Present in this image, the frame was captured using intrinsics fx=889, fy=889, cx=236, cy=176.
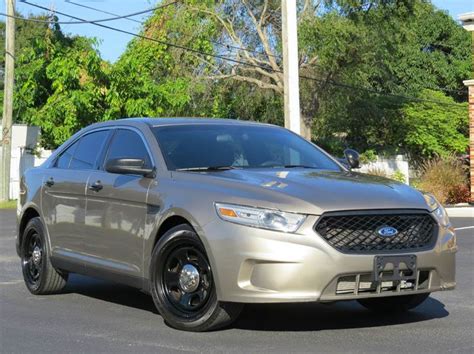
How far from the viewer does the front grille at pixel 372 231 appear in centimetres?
615

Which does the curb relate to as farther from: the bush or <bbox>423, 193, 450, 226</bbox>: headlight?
<bbox>423, 193, 450, 226</bbox>: headlight

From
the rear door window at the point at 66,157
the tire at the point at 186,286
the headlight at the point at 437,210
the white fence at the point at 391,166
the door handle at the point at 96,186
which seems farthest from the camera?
the white fence at the point at 391,166

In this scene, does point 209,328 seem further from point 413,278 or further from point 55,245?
point 55,245

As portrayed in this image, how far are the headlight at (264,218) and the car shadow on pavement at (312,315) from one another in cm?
99

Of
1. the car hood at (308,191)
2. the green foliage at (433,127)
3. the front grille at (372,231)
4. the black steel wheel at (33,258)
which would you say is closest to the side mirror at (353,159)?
the car hood at (308,191)

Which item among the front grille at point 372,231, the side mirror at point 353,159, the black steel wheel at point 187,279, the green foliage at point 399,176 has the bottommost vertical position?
the green foliage at point 399,176

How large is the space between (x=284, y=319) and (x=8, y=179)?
2375 cm

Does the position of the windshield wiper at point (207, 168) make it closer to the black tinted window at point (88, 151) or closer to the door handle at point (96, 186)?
the door handle at point (96, 186)

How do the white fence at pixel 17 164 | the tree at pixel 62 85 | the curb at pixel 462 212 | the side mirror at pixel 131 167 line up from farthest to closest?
the white fence at pixel 17 164 < the tree at pixel 62 85 < the curb at pixel 462 212 < the side mirror at pixel 131 167

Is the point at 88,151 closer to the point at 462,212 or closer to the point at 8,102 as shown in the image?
the point at 462,212

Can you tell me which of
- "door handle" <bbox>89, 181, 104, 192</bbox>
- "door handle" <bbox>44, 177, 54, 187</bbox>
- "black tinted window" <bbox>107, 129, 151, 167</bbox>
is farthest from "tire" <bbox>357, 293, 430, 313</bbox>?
"door handle" <bbox>44, 177, 54, 187</bbox>

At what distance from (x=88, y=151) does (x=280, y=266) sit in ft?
9.87

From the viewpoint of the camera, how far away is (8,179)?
29.5 meters

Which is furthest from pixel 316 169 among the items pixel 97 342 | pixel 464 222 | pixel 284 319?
pixel 464 222
